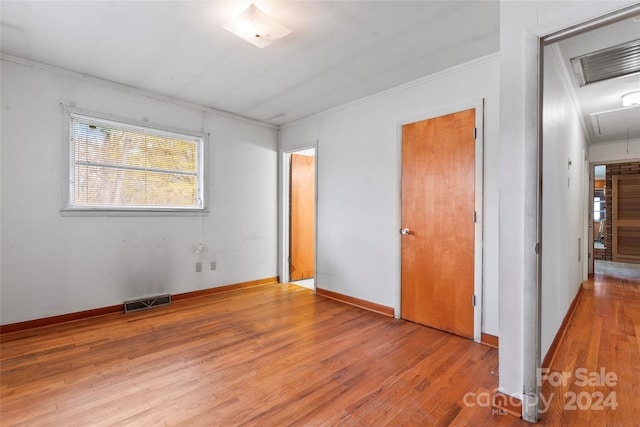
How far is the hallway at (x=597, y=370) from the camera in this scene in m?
1.72

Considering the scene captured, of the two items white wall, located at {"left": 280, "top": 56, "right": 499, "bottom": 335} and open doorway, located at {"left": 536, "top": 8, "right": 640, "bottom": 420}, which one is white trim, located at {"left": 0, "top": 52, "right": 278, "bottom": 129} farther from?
open doorway, located at {"left": 536, "top": 8, "right": 640, "bottom": 420}

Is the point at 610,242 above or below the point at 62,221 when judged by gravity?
below

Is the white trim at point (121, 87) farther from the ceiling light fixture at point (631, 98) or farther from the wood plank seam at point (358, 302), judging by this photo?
the ceiling light fixture at point (631, 98)

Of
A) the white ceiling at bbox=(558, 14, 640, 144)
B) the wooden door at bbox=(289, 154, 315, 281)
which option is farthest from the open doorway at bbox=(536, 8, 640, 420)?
the wooden door at bbox=(289, 154, 315, 281)

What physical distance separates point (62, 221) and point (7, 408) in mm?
1889

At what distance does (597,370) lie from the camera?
2.21 metres

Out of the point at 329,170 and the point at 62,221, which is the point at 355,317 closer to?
the point at 329,170

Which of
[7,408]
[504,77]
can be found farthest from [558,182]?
[7,408]

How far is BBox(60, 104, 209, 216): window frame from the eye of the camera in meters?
3.09

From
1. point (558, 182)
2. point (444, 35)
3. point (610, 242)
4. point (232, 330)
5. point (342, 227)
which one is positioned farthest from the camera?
point (610, 242)

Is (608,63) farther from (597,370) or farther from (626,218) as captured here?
(626,218)

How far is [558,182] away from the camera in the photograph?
8.68ft

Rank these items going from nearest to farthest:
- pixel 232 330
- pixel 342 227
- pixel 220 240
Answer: pixel 232 330, pixel 342 227, pixel 220 240

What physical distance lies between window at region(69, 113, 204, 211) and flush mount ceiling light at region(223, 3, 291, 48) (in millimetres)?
2087
